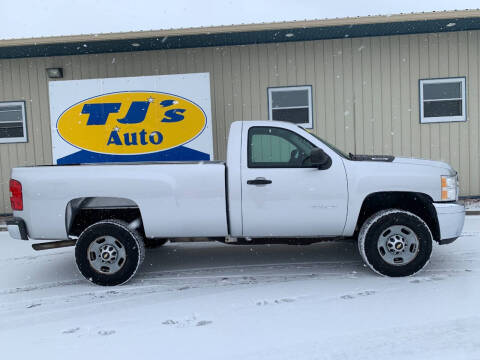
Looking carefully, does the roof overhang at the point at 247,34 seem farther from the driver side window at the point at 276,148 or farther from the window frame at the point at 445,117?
the driver side window at the point at 276,148

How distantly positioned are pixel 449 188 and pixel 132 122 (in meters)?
7.00

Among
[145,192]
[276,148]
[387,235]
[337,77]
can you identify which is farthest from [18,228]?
[337,77]

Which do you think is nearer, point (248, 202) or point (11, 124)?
point (248, 202)

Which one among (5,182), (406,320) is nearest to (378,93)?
(406,320)

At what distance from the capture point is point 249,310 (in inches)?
168

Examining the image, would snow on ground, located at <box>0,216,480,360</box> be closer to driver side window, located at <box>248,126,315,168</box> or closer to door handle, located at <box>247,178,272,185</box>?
door handle, located at <box>247,178,272,185</box>

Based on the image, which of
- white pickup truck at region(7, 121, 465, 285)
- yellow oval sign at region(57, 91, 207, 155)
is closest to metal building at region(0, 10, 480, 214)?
yellow oval sign at region(57, 91, 207, 155)

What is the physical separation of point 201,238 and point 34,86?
7.58 m

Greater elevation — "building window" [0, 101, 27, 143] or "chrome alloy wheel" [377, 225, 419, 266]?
"building window" [0, 101, 27, 143]

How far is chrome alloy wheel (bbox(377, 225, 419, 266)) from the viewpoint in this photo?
5.08 m

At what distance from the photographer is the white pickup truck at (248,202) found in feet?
16.7

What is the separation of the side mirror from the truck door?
0.05 metres

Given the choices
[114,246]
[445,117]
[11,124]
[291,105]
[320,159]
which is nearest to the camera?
[320,159]

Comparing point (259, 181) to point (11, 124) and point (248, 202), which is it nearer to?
point (248, 202)
